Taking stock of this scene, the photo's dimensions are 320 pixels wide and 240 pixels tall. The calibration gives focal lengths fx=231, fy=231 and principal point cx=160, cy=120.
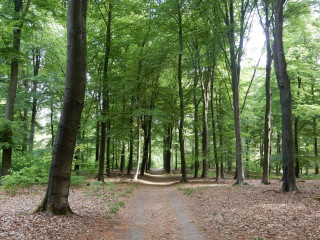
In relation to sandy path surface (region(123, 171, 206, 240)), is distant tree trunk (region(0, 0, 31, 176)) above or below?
above

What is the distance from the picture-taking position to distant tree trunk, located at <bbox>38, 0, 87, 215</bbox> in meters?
6.17

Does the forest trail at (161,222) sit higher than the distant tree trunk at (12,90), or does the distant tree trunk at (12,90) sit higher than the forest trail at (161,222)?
the distant tree trunk at (12,90)

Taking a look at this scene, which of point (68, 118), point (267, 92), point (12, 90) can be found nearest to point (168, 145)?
point (267, 92)

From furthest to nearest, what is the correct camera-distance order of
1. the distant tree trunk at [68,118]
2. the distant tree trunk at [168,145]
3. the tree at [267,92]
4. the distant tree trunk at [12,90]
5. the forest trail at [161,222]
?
the distant tree trunk at [168,145] < the tree at [267,92] < the distant tree trunk at [12,90] < the distant tree trunk at [68,118] < the forest trail at [161,222]

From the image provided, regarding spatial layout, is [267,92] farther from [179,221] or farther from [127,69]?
[179,221]

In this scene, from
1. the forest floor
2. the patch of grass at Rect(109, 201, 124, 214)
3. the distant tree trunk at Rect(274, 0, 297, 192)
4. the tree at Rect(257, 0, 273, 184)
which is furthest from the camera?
the tree at Rect(257, 0, 273, 184)

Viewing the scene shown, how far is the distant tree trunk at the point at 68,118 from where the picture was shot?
6172 millimetres

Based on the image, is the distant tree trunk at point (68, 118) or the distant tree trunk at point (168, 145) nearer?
the distant tree trunk at point (68, 118)

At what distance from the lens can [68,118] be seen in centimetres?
620

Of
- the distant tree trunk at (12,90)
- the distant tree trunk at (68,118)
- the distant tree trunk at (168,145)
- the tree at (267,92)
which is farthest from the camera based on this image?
the distant tree trunk at (168,145)

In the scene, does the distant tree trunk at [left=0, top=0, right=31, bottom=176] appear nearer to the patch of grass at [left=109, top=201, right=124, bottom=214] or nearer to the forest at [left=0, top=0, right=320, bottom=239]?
the forest at [left=0, top=0, right=320, bottom=239]

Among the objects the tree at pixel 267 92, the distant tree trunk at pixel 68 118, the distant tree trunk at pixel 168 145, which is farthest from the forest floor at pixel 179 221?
the distant tree trunk at pixel 168 145

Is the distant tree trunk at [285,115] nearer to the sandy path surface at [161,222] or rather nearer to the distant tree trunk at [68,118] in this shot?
the sandy path surface at [161,222]

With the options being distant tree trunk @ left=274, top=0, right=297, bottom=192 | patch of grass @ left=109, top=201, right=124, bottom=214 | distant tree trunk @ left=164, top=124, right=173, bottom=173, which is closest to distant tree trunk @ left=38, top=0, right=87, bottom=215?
patch of grass @ left=109, top=201, right=124, bottom=214
